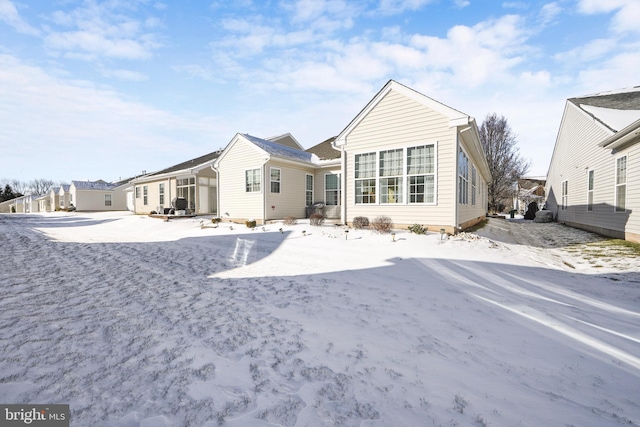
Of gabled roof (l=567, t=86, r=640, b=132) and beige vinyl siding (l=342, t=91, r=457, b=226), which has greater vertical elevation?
gabled roof (l=567, t=86, r=640, b=132)

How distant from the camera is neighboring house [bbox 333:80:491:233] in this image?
9.51 metres

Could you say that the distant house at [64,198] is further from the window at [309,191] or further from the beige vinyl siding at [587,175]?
the beige vinyl siding at [587,175]

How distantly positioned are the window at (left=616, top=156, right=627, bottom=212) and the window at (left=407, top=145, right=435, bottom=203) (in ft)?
22.7

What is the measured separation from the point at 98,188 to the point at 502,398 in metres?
43.7

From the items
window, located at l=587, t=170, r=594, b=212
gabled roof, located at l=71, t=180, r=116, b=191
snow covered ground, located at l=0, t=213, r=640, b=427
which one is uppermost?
gabled roof, located at l=71, t=180, r=116, b=191

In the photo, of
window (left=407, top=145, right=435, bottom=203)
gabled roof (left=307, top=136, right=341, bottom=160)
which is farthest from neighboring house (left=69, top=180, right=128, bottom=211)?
window (left=407, top=145, right=435, bottom=203)

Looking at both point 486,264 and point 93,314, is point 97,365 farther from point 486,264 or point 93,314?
point 486,264

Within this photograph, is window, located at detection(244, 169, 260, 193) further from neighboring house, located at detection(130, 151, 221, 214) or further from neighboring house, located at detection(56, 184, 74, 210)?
neighboring house, located at detection(56, 184, 74, 210)

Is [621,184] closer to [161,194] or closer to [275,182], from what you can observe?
[275,182]

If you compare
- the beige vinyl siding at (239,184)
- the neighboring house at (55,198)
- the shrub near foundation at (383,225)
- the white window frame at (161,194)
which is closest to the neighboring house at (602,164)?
the shrub near foundation at (383,225)

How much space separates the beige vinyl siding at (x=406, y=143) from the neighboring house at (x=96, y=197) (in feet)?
113

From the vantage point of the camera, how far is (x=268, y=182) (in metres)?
14.1

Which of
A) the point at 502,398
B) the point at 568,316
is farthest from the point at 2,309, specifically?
the point at 568,316

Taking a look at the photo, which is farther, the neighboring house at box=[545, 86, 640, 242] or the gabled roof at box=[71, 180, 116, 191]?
the gabled roof at box=[71, 180, 116, 191]
